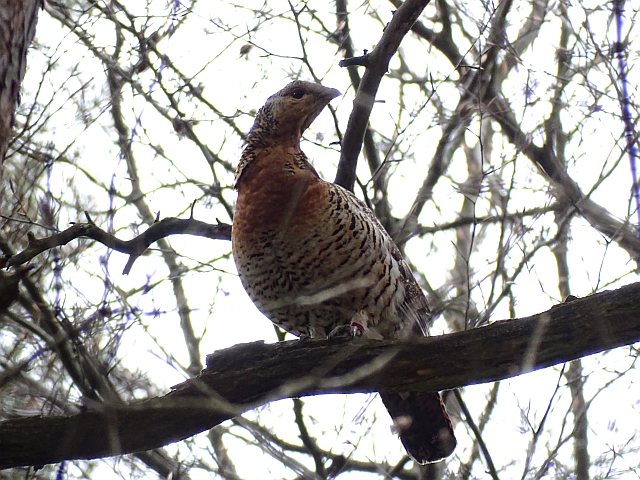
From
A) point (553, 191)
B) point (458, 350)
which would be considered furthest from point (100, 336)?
point (553, 191)

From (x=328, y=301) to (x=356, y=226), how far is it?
0.49 m

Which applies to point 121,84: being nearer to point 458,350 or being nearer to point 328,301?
point 328,301

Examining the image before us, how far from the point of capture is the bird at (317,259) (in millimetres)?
4895

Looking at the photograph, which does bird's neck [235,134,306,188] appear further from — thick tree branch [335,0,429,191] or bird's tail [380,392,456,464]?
bird's tail [380,392,456,464]

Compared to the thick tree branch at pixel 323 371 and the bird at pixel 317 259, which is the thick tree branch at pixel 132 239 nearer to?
the bird at pixel 317 259

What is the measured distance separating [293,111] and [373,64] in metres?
0.90

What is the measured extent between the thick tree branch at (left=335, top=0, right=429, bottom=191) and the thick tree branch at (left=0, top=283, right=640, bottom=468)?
1.59 m

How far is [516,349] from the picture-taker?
3.63 metres

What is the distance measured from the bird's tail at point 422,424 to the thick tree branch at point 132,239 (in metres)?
1.52

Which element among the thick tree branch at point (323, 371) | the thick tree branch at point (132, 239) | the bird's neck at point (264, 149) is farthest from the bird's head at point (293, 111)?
the thick tree branch at point (323, 371)

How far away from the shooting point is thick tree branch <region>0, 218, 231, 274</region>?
3831 mm

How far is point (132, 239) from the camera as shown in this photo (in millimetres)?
4539

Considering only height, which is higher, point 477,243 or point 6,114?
point 477,243

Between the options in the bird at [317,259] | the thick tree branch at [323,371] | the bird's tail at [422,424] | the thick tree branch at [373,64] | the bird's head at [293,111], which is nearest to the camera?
the thick tree branch at [323,371]
